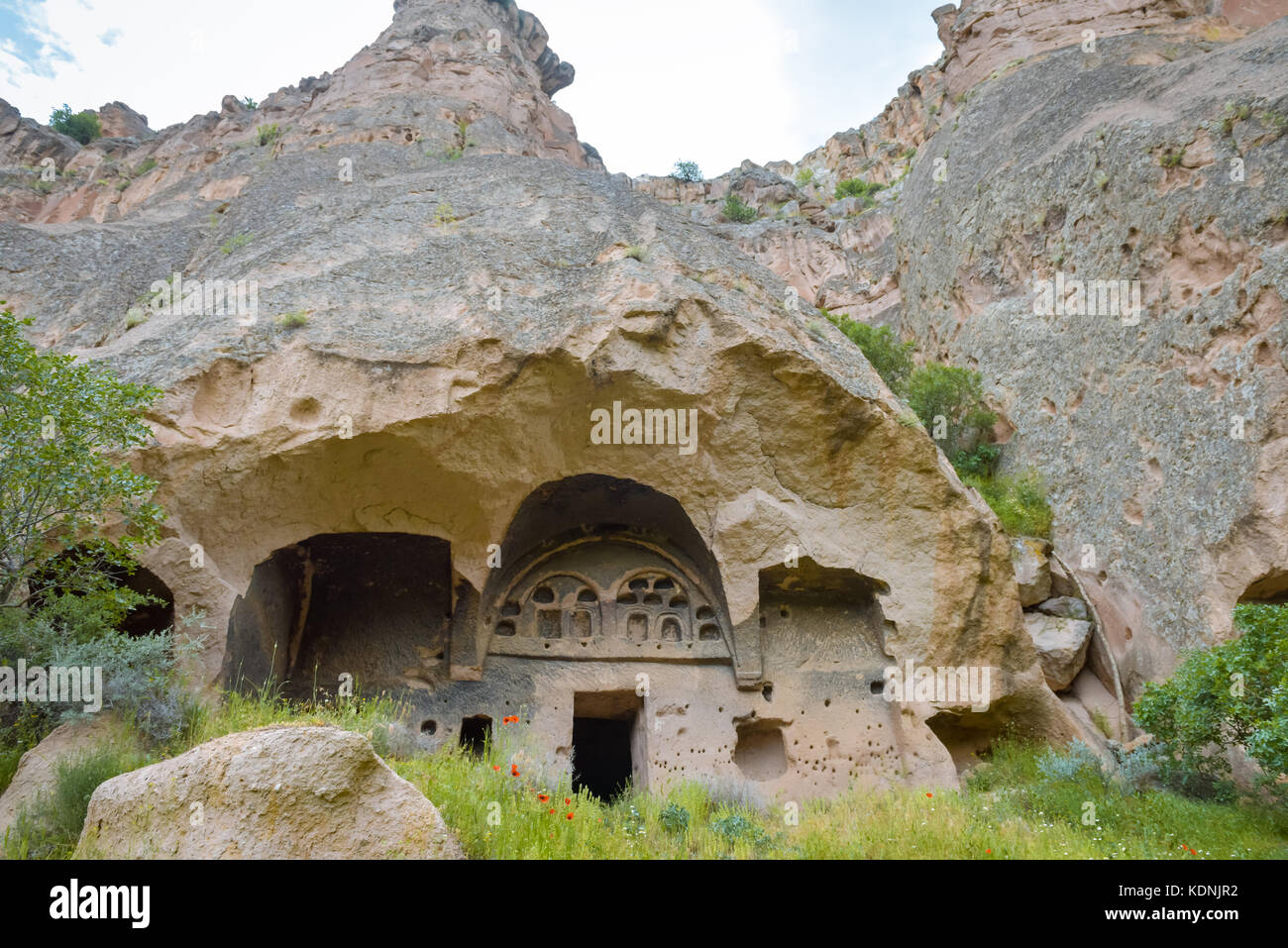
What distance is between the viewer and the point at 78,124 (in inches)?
1239

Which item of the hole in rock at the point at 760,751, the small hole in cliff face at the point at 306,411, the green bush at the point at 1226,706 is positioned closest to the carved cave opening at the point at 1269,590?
the green bush at the point at 1226,706

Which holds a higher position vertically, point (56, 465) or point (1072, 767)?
point (56, 465)

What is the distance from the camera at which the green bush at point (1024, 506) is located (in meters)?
13.5

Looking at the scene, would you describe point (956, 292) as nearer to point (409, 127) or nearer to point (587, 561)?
point (587, 561)

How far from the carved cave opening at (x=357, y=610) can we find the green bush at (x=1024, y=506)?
8.11 metres

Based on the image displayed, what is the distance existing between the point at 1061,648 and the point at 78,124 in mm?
34497

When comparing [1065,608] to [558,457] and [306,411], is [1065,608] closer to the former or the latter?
[558,457]

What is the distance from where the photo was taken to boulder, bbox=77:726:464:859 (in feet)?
15.3

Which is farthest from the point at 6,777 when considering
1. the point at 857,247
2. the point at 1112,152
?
the point at 857,247

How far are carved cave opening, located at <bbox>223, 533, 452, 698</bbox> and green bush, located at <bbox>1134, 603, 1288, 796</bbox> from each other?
291 inches

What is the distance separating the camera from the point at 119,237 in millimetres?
12523

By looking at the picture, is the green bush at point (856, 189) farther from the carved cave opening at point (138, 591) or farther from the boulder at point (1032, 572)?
the carved cave opening at point (138, 591)

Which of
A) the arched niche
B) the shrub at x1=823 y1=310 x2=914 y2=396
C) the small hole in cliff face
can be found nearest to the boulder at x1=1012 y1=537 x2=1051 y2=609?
the arched niche

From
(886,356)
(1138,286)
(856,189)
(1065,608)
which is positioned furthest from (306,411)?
(856,189)
